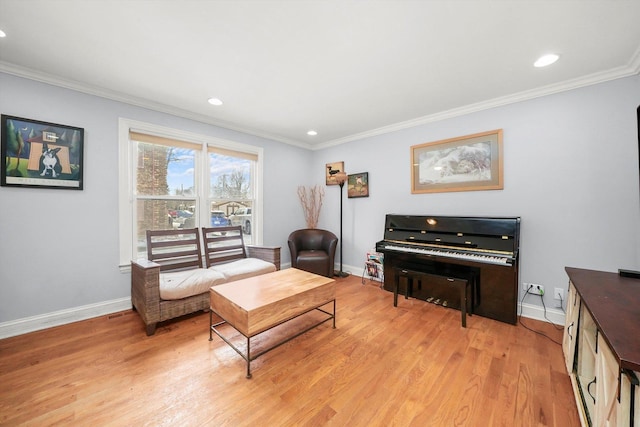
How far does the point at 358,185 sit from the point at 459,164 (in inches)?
59.5

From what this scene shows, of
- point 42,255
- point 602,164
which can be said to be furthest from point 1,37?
point 602,164

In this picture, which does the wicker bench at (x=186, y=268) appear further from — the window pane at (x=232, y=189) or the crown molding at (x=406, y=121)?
the crown molding at (x=406, y=121)

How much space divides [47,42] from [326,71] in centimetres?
215

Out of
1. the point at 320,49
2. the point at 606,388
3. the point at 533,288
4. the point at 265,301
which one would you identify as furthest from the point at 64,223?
the point at 533,288

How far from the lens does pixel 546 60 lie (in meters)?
2.00

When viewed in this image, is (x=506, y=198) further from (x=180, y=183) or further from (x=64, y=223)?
(x=64, y=223)

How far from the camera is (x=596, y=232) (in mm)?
2225

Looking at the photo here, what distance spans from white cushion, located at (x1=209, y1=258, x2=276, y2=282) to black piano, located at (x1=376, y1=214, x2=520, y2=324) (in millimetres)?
1524

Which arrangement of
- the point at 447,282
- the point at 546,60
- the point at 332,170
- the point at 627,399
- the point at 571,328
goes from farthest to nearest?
the point at 332,170, the point at 447,282, the point at 546,60, the point at 571,328, the point at 627,399

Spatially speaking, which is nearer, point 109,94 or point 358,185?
point 109,94

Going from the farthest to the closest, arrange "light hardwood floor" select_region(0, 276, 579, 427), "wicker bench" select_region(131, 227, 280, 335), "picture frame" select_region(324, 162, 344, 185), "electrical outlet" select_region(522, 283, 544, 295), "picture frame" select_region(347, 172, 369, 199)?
"picture frame" select_region(324, 162, 344, 185), "picture frame" select_region(347, 172, 369, 199), "electrical outlet" select_region(522, 283, 544, 295), "wicker bench" select_region(131, 227, 280, 335), "light hardwood floor" select_region(0, 276, 579, 427)

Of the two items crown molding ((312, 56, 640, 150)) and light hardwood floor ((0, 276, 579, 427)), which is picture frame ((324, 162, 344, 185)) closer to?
crown molding ((312, 56, 640, 150))

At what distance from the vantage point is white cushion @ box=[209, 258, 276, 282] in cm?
274

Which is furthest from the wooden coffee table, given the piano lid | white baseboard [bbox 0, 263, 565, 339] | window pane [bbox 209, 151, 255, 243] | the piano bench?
window pane [bbox 209, 151, 255, 243]
